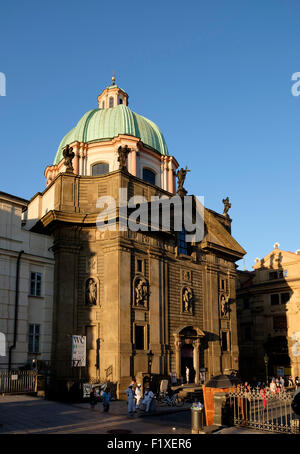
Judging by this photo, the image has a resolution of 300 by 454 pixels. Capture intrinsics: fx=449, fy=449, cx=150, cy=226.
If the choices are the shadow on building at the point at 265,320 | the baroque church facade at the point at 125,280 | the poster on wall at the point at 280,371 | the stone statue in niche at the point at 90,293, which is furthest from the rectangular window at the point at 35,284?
the poster on wall at the point at 280,371

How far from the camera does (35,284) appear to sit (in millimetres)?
32938

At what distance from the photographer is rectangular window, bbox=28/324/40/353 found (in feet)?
104

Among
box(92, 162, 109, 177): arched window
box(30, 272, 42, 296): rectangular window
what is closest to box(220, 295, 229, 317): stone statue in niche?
box(92, 162, 109, 177): arched window

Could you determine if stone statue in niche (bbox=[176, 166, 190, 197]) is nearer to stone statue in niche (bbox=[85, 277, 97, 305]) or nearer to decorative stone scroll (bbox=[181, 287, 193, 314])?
decorative stone scroll (bbox=[181, 287, 193, 314])

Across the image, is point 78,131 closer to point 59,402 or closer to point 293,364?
point 59,402

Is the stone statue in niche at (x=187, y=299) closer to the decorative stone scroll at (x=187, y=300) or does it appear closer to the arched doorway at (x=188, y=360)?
the decorative stone scroll at (x=187, y=300)

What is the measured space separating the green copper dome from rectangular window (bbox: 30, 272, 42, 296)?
17.2m

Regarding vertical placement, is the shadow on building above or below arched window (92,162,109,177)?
below

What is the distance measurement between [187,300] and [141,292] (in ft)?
20.1

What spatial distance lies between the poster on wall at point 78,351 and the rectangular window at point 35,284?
5295 mm

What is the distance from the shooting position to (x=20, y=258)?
32125 millimetres
